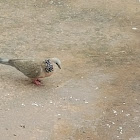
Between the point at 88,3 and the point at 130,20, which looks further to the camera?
the point at 88,3

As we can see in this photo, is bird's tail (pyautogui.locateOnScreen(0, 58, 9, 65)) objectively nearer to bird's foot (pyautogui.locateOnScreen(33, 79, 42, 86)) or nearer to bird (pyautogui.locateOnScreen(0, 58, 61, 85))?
bird (pyautogui.locateOnScreen(0, 58, 61, 85))

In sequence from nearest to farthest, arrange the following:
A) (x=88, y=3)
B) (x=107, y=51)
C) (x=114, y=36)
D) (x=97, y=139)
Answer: (x=97, y=139)
(x=107, y=51)
(x=114, y=36)
(x=88, y=3)

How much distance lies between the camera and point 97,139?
5492 mm

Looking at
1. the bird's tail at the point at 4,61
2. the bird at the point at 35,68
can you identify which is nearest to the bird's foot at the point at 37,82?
the bird at the point at 35,68

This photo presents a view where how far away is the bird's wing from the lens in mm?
6504

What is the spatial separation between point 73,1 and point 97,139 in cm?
525

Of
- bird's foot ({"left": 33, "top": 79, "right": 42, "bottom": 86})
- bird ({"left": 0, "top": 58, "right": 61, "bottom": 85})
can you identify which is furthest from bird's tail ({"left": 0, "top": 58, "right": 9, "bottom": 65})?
bird's foot ({"left": 33, "top": 79, "right": 42, "bottom": 86})

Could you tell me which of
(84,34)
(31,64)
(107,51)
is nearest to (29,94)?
(31,64)

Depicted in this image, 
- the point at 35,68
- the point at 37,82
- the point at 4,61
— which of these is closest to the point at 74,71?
the point at 37,82

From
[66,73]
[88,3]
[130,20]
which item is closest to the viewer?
[66,73]

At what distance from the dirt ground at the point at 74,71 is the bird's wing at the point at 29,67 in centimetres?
19

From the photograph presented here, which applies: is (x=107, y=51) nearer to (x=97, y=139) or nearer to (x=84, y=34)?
(x=84, y=34)

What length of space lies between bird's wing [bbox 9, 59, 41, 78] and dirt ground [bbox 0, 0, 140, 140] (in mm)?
186

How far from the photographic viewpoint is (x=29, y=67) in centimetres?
650
